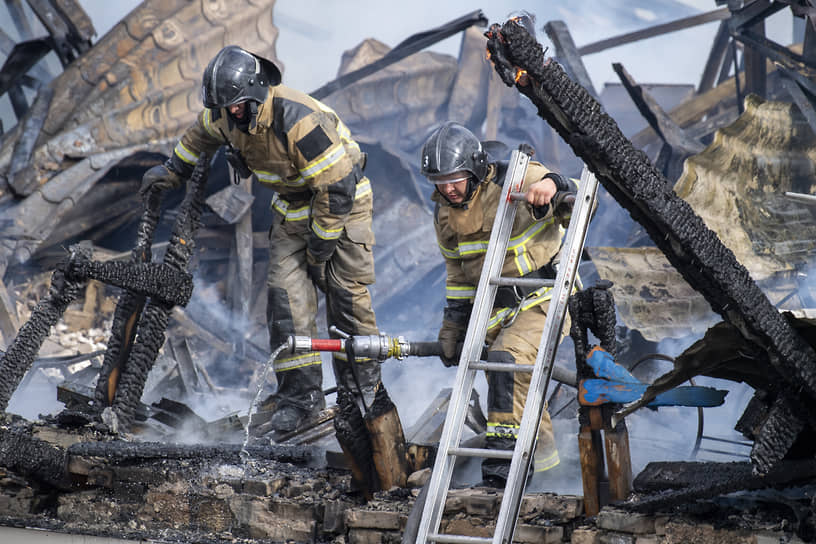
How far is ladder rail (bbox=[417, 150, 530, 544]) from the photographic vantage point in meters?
3.10

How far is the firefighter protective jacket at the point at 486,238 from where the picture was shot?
3.91 m

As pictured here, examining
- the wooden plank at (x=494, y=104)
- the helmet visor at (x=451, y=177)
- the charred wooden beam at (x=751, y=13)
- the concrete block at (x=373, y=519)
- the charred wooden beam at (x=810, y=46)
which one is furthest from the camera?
the wooden plank at (x=494, y=104)

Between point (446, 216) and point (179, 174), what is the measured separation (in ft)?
6.22

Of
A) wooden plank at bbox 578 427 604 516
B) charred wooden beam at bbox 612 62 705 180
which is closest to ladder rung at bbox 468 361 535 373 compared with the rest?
wooden plank at bbox 578 427 604 516

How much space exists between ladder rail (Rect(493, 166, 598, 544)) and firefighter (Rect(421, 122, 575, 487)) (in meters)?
0.38

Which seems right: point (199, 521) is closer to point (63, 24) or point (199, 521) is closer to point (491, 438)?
point (491, 438)

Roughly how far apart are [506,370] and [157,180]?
280 cm

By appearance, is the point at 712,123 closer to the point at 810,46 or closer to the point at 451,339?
the point at 810,46

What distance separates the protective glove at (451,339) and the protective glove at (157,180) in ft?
6.77

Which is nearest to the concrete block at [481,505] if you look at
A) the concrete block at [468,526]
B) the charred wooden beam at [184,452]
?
the concrete block at [468,526]

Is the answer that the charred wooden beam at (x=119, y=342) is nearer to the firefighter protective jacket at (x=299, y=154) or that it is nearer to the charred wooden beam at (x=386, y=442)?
the firefighter protective jacket at (x=299, y=154)

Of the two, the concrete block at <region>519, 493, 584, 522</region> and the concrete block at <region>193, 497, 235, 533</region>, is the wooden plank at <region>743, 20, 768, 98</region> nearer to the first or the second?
the concrete block at <region>519, 493, 584, 522</region>

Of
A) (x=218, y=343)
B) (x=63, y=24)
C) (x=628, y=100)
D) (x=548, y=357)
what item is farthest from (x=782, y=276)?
(x=63, y=24)

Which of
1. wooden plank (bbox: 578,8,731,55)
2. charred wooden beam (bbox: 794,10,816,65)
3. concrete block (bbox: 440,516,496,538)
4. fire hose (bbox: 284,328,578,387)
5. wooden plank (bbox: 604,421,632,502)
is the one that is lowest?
concrete block (bbox: 440,516,496,538)
